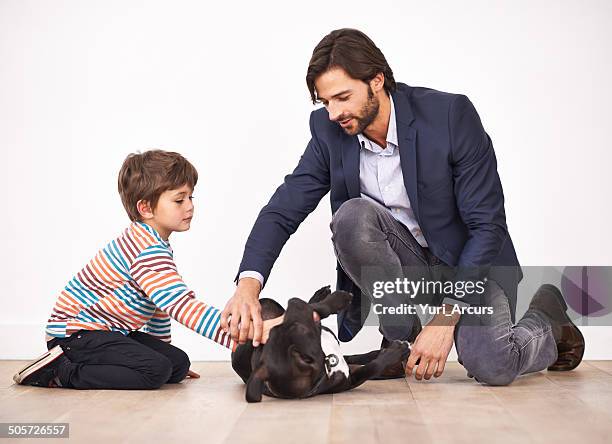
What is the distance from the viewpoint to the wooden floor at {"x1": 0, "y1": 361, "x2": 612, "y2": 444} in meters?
1.46

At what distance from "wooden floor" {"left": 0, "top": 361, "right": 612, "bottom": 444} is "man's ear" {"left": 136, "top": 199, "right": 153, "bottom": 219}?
478 mm

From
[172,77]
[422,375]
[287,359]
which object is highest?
[172,77]

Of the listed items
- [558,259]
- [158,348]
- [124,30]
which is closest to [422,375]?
[158,348]

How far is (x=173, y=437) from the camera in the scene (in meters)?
1.46

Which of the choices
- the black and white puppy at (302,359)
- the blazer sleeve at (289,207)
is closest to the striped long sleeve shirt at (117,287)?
the blazer sleeve at (289,207)

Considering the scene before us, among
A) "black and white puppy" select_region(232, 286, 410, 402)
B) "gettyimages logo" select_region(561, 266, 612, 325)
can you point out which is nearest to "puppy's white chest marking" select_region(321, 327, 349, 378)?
"black and white puppy" select_region(232, 286, 410, 402)

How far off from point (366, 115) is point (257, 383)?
2.61 feet

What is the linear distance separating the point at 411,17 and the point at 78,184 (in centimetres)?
131

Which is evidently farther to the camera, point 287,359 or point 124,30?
point 124,30

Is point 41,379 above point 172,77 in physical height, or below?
below

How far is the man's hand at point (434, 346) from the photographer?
2.02m

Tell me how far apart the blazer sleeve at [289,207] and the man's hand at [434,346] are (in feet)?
1.43

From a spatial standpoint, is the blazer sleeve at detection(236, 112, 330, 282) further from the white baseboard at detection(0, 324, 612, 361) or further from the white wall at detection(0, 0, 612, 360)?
the white baseboard at detection(0, 324, 612, 361)

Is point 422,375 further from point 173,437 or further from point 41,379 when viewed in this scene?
point 41,379
